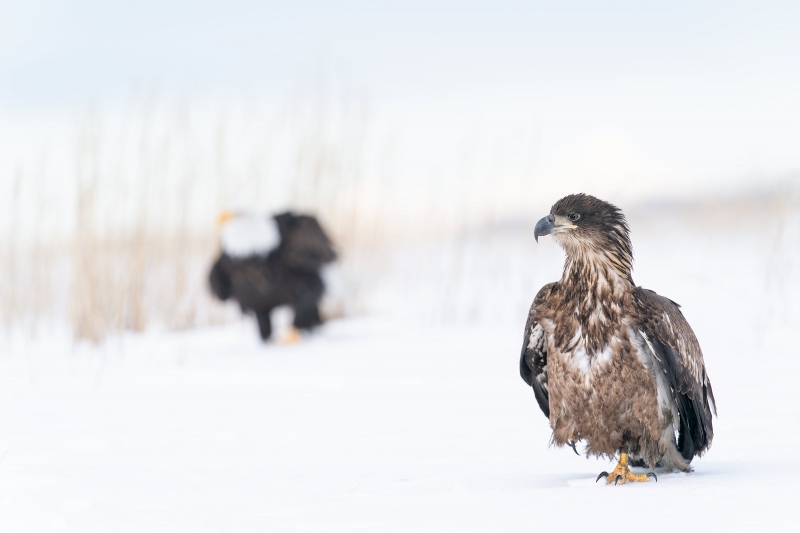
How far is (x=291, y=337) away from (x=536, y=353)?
4.97m

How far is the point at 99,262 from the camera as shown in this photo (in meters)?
8.37

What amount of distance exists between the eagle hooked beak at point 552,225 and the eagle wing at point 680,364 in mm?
341

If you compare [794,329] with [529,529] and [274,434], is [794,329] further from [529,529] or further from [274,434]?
[529,529]

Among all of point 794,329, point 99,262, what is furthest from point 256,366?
point 794,329

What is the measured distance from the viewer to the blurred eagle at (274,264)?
315 inches

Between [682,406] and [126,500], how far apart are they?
202 centimetres

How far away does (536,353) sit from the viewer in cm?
340

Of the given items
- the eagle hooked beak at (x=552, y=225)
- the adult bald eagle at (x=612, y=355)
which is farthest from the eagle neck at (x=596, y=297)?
the eagle hooked beak at (x=552, y=225)

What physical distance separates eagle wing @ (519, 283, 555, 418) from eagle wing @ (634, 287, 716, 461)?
1.20 ft

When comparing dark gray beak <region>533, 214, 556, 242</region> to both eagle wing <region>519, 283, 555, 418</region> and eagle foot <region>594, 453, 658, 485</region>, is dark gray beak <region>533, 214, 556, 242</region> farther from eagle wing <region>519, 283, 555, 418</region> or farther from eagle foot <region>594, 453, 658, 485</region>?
eagle foot <region>594, 453, 658, 485</region>

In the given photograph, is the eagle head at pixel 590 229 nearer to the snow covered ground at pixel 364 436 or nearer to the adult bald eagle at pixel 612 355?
the adult bald eagle at pixel 612 355

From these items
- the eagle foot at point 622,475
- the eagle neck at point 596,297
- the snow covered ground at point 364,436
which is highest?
the eagle neck at point 596,297

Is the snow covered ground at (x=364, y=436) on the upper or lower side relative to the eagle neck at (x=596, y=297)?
lower

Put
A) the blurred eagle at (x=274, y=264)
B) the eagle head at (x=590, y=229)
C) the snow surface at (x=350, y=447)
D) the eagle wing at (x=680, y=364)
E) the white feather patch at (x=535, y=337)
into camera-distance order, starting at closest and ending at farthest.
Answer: the snow surface at (x=350, y=447) → the eagle wing at (x=680, y=364) → the eagle head at (x=590, y=229) → the white feather patch at (x=535, y=337) → the blurred eagle at (x=274, y=264)
